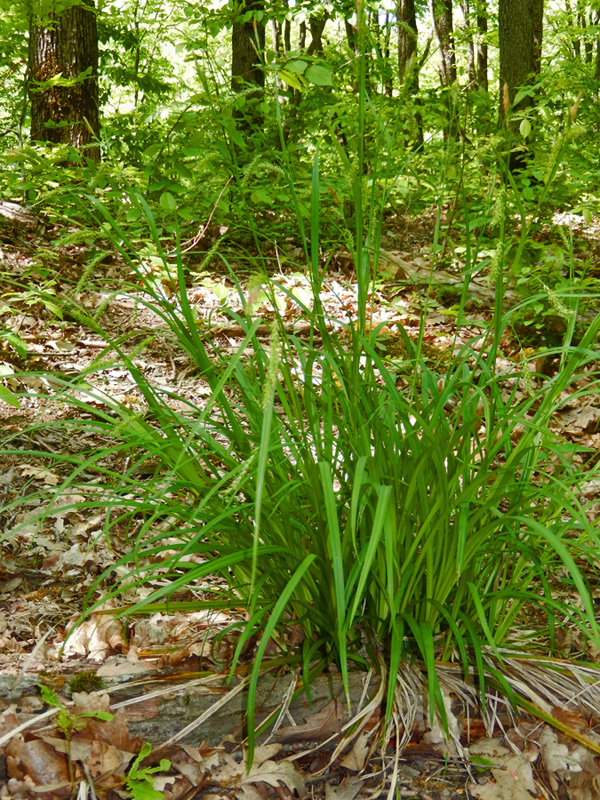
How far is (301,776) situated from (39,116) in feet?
16.2

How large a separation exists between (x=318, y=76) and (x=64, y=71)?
3184 millimetres

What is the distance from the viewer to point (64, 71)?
466 cm

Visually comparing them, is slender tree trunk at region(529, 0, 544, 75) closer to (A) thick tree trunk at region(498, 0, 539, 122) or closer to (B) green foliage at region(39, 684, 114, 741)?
(A) thick tree trunk at region(498, 0, 539, 122)

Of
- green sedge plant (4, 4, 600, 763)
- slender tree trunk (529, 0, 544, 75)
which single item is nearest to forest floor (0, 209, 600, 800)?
green sedge plant (4, 4, 600, 763)

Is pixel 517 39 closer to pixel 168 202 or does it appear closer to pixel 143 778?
pixel 168 202

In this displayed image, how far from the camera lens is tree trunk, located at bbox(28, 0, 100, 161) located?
462cm

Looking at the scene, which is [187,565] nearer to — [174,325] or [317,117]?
[174,325]

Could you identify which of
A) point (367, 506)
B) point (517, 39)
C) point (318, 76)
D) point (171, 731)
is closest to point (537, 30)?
point (517, 39)

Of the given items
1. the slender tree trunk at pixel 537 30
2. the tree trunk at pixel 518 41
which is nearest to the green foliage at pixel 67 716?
the tree trunk at pixel 518 41

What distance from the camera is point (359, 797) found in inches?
47.4

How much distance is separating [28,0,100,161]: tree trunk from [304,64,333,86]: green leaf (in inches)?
110

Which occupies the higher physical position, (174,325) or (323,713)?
(174,325)

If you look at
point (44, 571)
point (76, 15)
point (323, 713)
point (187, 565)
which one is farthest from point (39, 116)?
point (323, 713)

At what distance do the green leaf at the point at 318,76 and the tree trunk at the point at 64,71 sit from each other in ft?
9.17
